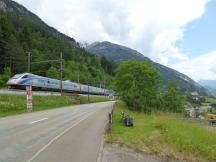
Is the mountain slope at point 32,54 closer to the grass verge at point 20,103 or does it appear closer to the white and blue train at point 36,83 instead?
the white and blue train at point 36,83

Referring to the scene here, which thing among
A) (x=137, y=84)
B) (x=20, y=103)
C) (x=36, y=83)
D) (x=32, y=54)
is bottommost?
(x=20, y=103)

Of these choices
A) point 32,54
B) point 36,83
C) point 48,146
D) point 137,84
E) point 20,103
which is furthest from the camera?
point 32,54

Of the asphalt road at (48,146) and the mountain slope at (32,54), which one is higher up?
the mountain slope at (32,54)

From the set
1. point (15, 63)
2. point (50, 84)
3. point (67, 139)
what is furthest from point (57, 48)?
point (67, 139)

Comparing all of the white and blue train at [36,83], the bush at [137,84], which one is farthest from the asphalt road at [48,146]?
the white and blue train at [36,83]

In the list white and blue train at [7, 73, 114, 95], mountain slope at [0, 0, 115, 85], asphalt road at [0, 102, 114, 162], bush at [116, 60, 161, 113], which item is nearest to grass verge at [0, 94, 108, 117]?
white and blue train at [7, 73, 114, 95]

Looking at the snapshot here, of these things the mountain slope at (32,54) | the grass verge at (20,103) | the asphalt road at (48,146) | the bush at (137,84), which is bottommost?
the asphalt road at (48,146)

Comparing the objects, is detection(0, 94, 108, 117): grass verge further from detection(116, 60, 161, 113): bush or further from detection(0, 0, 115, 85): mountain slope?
detection(0, 0, 115, 85): mountain slope

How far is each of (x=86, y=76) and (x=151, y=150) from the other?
13132 centimetres

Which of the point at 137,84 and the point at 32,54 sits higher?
the point at 32,54

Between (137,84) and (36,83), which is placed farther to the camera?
(36,83)

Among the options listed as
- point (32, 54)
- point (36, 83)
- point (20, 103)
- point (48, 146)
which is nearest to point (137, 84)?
point (20, 103)

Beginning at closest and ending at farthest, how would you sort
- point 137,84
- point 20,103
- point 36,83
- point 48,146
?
1. point 48,146
2. point 20,103
3. point 137,84
4. point 36,83

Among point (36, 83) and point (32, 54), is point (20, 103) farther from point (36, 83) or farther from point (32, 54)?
point (32, 54)
